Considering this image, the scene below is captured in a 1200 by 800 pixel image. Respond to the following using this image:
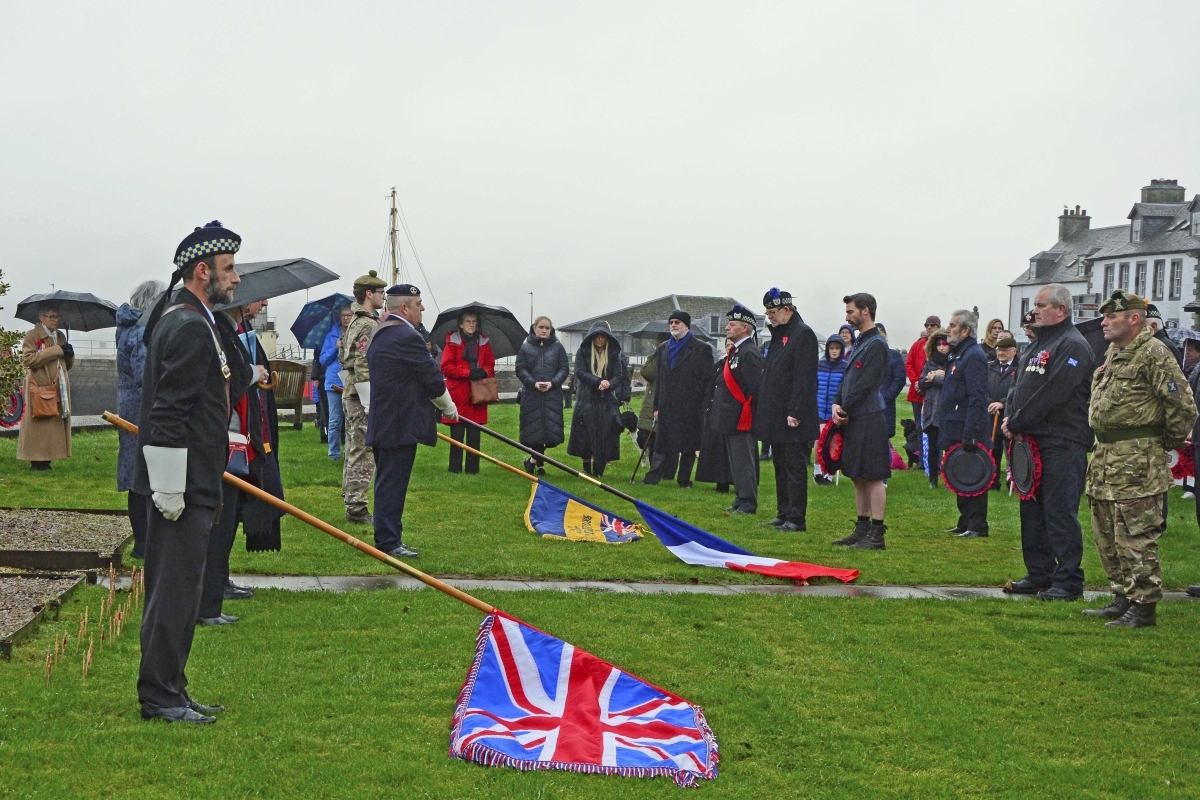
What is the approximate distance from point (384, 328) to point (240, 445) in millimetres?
3484

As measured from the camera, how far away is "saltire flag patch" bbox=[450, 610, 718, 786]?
198 inches

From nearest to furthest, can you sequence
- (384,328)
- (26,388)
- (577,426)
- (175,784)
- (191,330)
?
(175,784), (191,330), (384,328), (26,388), (577,426)

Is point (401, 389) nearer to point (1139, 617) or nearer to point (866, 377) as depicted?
point (866, 377)

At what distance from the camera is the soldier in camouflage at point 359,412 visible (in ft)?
38.2

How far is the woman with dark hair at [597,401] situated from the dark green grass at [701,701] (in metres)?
8.48

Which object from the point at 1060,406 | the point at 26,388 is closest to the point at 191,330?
the point at 1060,406

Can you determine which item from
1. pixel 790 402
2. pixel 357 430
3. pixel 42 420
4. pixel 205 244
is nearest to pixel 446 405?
pixel 357 430

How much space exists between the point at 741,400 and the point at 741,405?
6 cm

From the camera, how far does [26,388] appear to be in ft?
50.5

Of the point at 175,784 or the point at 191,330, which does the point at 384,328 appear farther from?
the point at 175,784

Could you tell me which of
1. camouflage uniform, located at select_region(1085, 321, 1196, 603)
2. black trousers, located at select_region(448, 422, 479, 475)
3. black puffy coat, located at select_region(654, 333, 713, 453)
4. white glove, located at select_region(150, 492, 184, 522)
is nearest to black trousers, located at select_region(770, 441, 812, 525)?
black puffy coat, located at select_region(654, 333, 713, 453)

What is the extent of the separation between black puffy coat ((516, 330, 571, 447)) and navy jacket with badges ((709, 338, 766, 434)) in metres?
3.48

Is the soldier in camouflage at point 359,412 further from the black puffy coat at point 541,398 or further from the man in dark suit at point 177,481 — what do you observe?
the man in dark suit at point 177,481

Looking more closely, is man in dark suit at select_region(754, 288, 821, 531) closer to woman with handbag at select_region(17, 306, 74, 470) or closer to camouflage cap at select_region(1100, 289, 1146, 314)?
camouflage cap at select_region(1100, 289, 1146, 314)
